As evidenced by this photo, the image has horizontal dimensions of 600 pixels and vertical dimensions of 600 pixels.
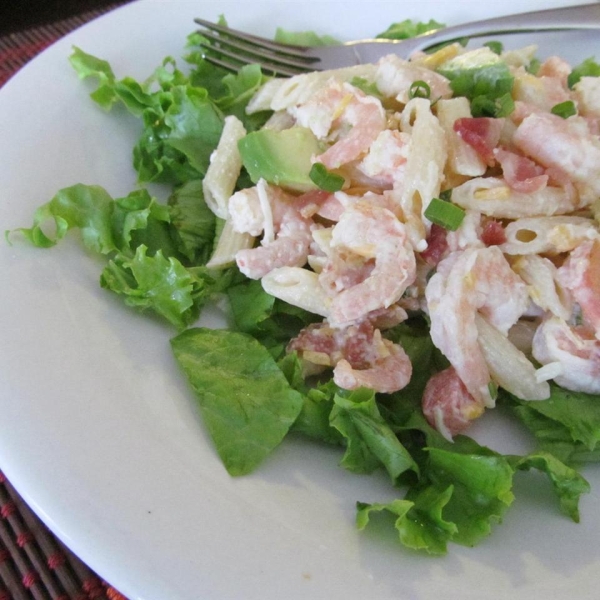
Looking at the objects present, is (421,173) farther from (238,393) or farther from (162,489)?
(162,489)

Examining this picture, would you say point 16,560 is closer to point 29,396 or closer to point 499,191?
point 29,396

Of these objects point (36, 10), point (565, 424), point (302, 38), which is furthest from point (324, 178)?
point (36, 10)

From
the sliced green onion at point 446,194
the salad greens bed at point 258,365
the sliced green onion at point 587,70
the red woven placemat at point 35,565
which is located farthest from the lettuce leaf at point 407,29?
the red woven placemat at point 35,565

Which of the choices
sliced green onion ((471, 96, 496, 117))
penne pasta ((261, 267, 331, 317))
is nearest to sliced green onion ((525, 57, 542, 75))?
sliced green onion ((471, 96, 496, 117))

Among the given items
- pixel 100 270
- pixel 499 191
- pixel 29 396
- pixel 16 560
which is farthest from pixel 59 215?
pixel 499 191

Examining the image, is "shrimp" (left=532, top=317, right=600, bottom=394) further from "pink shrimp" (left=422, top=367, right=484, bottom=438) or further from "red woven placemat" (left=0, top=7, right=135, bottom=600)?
"red woven placemat" (left=0, top=7, right=135, bottom=600)

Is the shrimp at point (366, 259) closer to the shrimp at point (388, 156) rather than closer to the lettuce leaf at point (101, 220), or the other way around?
the shrimp at point (388, 156)
